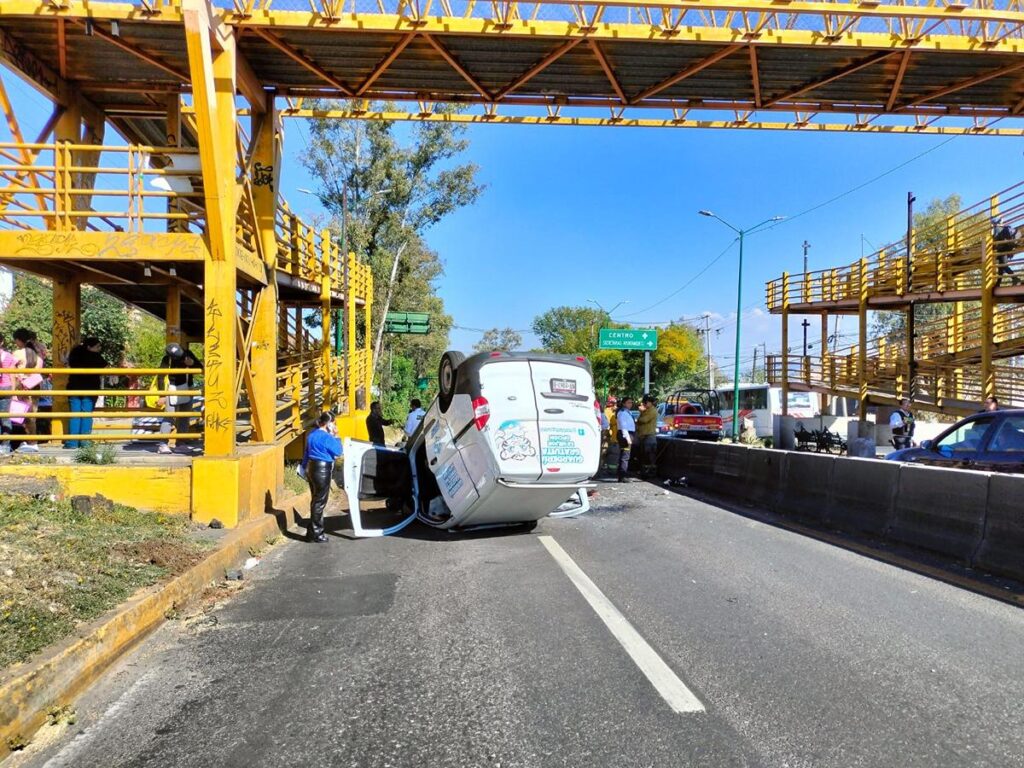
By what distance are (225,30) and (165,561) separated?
762cm

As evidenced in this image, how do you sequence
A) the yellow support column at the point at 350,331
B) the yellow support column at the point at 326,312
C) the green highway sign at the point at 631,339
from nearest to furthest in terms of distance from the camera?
the yellow support column at the point at 326,312, the yellow support column at the point at 350,331, the green highway sign at the point at 631,339

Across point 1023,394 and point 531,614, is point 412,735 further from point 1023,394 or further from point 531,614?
point 1023,394

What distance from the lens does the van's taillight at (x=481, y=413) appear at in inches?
328

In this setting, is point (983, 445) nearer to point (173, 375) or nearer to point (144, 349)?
point (173, 375)

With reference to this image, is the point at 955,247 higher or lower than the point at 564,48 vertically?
lower

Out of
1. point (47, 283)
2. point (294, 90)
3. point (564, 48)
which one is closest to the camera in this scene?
point (564, 48)

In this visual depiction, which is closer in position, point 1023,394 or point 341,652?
point 341,652

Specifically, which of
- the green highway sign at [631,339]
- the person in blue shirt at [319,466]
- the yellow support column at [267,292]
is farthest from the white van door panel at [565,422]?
the green highway sign at [631,339]

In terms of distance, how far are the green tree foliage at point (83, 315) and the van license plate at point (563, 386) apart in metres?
22.0

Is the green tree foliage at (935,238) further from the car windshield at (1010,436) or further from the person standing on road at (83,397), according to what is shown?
the person standing on road at (83,397)

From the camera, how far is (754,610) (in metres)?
5.86

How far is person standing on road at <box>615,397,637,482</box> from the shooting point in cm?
1600

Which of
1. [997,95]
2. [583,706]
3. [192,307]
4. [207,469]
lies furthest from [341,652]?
[997,95]

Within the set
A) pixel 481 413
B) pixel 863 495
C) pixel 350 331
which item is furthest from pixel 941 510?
pixel 350 331
